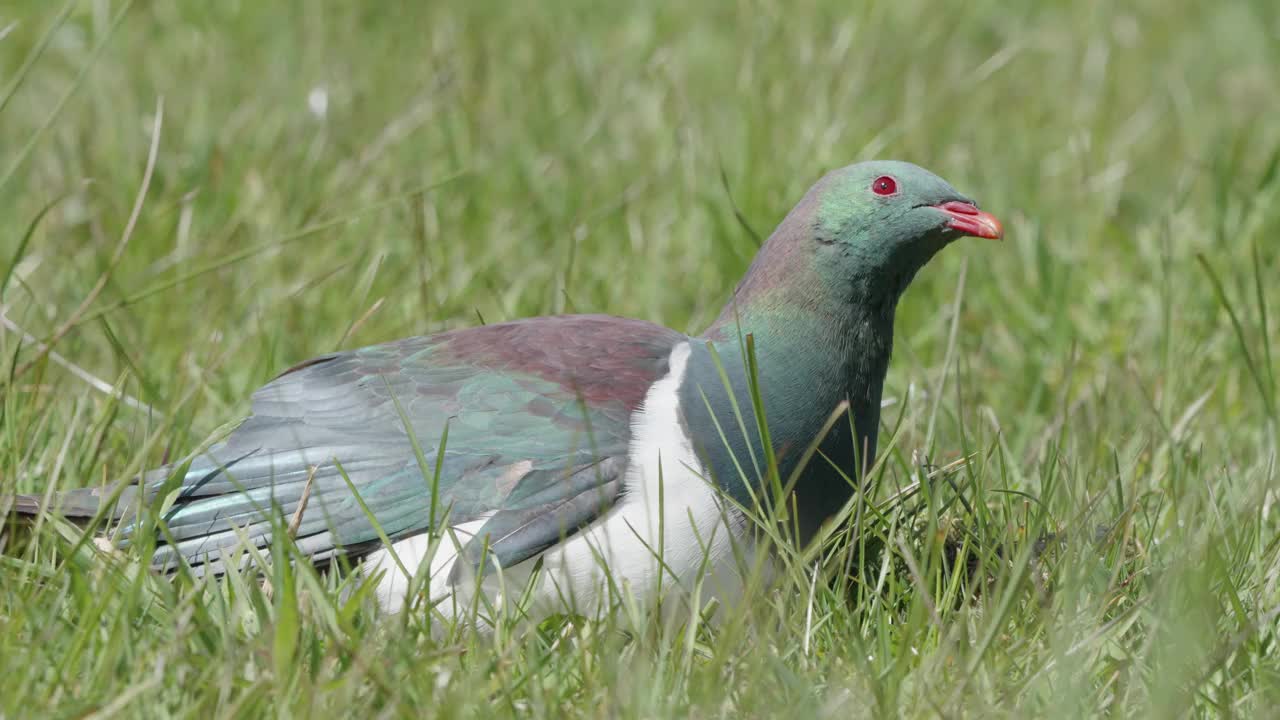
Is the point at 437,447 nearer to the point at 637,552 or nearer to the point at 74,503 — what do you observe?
the point at 637,552

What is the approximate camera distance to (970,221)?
3188mm

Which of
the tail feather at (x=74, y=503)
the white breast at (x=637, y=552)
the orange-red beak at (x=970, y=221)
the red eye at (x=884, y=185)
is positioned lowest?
the white breast at (x=637, y=552)

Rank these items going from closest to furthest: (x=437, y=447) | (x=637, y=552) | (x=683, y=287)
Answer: (x=637, y=552) → (x=437, y=447) → (x=683, y=287)

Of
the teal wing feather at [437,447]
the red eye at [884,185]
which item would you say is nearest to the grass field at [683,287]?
the teal wing feather at [437,447]

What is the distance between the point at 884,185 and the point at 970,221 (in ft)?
0.59

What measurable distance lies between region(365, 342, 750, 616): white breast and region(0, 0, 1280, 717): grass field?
10 cm

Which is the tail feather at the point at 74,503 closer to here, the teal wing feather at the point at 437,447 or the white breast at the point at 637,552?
the teal wing feather at the point at 437,447

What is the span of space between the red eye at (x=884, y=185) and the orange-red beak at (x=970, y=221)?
93 millimetres

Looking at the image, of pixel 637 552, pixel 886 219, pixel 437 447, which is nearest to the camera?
pixel 637 552

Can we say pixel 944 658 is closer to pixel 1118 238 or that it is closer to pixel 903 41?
pixel 1118 238

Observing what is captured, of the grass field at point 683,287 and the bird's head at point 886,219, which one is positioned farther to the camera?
the bird's head at point 886,219

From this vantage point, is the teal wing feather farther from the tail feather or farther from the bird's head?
the bird's head

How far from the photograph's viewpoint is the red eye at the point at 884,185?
10.5ft

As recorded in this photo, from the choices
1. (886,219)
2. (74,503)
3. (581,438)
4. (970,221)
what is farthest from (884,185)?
(74,503)
